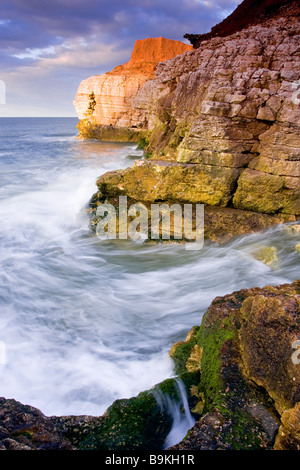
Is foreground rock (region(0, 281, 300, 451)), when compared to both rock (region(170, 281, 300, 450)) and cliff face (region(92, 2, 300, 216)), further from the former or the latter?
cliff face (region(92, 2, 300, 216))

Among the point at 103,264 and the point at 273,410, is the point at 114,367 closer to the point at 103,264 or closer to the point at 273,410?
the point at 273,410

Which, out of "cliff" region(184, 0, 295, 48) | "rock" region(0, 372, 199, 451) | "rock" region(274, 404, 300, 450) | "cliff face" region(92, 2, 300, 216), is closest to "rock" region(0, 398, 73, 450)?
"rock" region(0, 372, 199, 451)

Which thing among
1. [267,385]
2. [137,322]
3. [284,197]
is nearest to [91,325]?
[137,322]

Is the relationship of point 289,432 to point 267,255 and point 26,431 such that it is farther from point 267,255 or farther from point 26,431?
point 267,255

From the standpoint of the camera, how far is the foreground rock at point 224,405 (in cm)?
231

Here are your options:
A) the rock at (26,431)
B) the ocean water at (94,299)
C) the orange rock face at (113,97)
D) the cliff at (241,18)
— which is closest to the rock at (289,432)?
the rock at (26,431)

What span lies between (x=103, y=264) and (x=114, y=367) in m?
3.40

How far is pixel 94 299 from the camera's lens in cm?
597

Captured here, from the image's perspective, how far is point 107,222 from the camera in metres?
8.55

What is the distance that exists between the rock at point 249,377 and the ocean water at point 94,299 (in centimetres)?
103

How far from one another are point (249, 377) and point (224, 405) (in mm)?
377

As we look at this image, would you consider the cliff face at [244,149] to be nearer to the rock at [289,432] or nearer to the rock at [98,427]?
the rock at [98,427]

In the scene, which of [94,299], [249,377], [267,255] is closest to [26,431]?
[249,377]

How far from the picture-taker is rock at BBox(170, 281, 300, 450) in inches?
90.7
